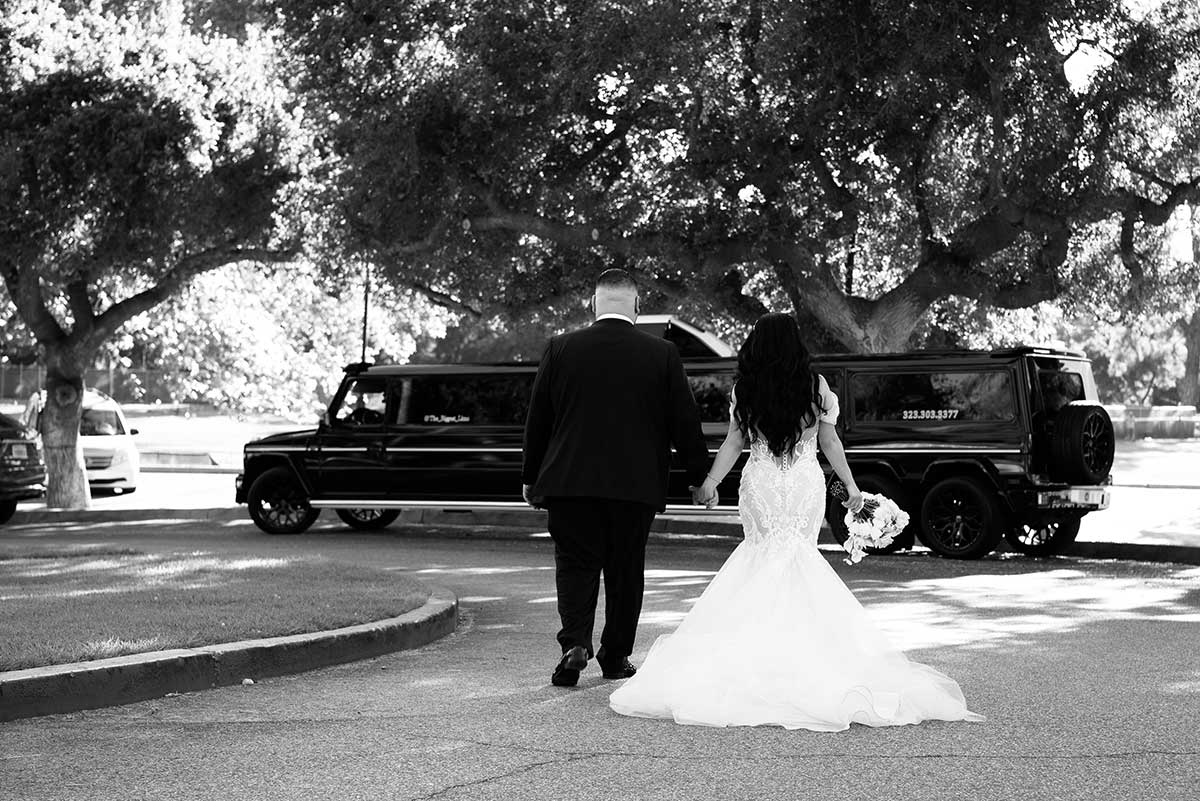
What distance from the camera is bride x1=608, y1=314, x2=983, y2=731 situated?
6.93 m

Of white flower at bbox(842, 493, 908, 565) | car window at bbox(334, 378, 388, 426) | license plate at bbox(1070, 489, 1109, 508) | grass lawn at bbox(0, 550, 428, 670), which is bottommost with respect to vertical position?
grass lawn at bbox(0, 550, 428, 670)

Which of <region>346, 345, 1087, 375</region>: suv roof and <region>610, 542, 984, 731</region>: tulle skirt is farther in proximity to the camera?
<region>346, 345, 1087, 375</region>: suv roof

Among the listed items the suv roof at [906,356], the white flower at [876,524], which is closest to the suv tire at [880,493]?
the suv roof at [906,356]

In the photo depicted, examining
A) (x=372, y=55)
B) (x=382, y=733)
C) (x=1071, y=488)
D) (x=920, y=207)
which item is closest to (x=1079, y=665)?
(x=382, y=733)

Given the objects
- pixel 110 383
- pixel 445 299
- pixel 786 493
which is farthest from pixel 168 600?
pixel 110 383

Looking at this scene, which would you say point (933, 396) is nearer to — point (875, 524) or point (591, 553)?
point (875, 524)

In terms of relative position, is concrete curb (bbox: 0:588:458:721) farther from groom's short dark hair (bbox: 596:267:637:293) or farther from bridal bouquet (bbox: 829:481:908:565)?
bridal bouquet (bbox: 829:481:908:565)

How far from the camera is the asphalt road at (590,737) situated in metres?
5.75

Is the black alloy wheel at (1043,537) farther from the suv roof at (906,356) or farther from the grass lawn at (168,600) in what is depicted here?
the grass lawn at (168,600)

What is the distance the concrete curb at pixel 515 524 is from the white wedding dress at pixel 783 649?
10.1 m

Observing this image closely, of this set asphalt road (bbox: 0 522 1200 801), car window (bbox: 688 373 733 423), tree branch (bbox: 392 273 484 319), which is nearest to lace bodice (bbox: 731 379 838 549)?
asphalt road (bbox: 0 522 1200 801)

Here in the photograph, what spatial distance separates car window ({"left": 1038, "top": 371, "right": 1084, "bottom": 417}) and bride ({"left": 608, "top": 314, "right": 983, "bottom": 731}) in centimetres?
914

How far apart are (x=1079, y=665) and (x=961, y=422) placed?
809 cm

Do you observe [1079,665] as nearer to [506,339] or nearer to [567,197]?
[567,197]
